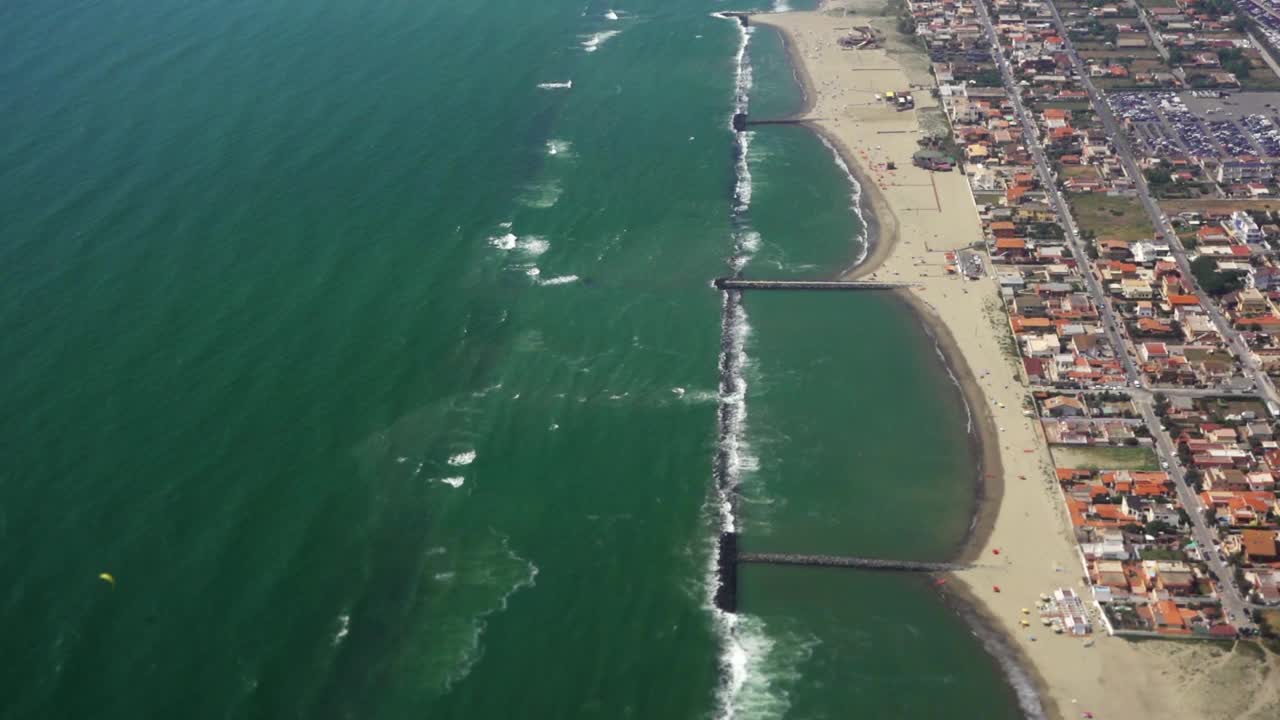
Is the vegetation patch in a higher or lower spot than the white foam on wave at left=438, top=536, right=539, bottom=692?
lower

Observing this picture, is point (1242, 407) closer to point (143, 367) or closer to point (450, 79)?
point (143, 367)

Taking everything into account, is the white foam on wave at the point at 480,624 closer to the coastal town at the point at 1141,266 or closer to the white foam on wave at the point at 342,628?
the white foam on wave at the point at 342,628

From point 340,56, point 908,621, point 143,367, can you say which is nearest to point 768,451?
point 908,621

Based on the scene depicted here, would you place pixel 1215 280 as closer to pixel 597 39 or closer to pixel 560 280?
pixel 560 280

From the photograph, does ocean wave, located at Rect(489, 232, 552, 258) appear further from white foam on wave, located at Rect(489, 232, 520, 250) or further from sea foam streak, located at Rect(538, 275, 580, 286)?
sea foam streak, located at Rect(538, 275, 580, 286)

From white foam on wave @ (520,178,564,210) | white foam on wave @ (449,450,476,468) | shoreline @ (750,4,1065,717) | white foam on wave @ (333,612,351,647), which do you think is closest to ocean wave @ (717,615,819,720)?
shoreline @ (750,4,1065,717)

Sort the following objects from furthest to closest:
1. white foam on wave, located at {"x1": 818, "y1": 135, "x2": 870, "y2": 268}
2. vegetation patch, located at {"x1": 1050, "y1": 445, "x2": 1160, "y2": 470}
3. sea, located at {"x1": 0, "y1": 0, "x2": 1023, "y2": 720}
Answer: white foam on wave, located at {"x1": 818, "y1": 135, "x2": 870, "y2": 268} < vegetation patch, located at {"x1": 1050, "y1": 445, "x2": 1160, "y2": 470} < sea, located at {"x1": 0, "y1": 0, "x2": 1023, "y2": 720}
